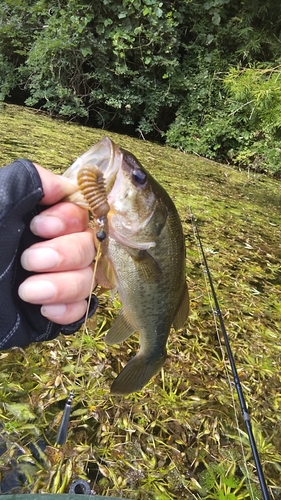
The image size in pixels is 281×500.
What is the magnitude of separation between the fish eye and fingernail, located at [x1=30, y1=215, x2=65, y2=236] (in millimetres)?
267

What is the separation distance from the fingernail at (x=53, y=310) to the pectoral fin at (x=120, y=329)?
287mm

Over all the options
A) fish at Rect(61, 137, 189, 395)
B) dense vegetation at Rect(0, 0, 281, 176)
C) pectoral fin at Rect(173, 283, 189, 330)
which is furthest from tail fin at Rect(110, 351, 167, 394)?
dense vegetation at Rect(0, 0, 281, 176)

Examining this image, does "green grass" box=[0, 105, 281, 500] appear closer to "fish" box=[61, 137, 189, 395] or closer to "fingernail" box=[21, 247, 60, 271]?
"fish" box=[61, 137, 189, 395]

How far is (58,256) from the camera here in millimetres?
1015

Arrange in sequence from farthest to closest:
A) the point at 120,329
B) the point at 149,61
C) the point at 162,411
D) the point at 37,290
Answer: the point at 149,61
the point at 162,411
the point at 120,329
the point at 37,290

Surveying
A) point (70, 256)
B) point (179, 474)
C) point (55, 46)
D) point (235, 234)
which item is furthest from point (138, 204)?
point (55, 46)

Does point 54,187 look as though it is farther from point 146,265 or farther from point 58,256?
point 146,265

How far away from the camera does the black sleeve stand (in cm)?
100

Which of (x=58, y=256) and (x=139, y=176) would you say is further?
(x=139, y=176)

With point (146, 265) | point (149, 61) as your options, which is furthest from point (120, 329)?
point (149, 61)

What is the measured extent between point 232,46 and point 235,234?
27.7 ft

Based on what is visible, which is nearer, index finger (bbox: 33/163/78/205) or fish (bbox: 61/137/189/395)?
index finger (bbox: 33/163/78/205)

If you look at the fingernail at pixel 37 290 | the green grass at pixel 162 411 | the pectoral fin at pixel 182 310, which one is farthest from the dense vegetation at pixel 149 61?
the fingernail at pixel 37 290

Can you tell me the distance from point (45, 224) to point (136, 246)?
27 centimetres
